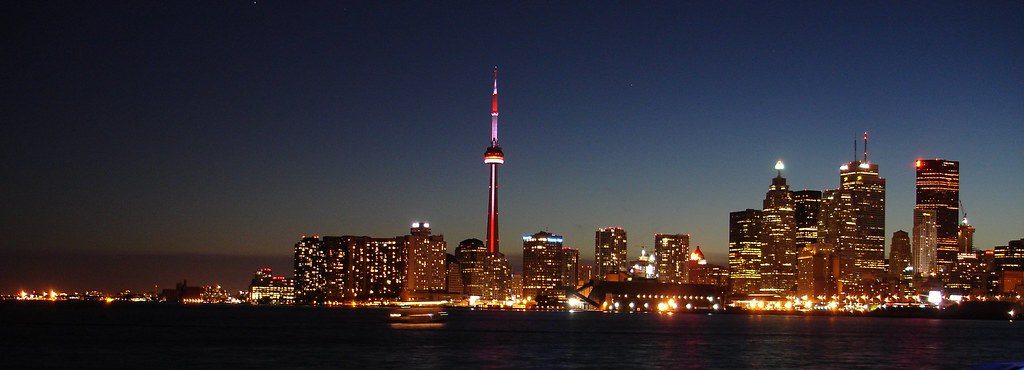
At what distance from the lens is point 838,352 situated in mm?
90812

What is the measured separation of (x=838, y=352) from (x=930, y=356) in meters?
6.86

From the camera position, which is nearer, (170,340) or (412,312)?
(170,340)

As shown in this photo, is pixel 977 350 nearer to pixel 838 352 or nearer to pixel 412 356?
pixel 838 352

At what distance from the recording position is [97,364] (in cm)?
6844

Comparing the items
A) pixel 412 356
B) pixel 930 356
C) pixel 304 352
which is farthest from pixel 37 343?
pixel 930 356

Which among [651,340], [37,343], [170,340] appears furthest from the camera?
[651,340]

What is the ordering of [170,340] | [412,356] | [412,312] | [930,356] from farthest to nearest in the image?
1. [412,312]
2. [170,340]
3. [930,356]
4. [412,356]

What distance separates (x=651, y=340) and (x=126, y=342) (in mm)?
48800

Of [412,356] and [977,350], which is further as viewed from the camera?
[977,350]

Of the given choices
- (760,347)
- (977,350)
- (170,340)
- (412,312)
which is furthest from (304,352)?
(412,312)

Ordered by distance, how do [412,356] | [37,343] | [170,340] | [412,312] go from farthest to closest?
[412,312] → [170,340] → [37,343] → [412,356]

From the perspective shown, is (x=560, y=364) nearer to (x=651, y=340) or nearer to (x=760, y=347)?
(x=760, y=347)

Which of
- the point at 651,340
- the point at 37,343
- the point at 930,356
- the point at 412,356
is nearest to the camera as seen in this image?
the point at 412,356

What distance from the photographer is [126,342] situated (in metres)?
96.8
